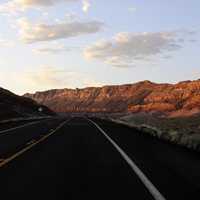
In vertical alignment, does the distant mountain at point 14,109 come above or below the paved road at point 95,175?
above

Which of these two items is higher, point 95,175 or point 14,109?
point 14,109

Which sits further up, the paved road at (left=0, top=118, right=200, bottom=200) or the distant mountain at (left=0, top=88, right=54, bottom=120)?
the distant mountain at (left=0, top=88, right=54, bottom=120)

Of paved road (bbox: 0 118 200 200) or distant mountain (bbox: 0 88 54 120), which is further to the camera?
distant mountain (bbox: 0 88 54 120)

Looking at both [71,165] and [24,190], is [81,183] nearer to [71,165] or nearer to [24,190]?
[24,190]

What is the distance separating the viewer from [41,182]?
1080 cm

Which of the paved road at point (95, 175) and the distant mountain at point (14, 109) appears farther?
the distant mountain at point (14, 109)

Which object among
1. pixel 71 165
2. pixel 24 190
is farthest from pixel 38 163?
pixel 24 190

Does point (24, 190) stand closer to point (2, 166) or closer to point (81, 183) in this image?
point (81, 183)

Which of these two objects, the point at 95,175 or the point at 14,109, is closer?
the point at 95,175

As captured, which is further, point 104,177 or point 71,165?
point 71,165

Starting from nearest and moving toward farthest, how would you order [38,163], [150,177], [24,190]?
[24,190] → [150,177] → [38,163]

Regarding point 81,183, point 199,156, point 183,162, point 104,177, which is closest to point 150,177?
point 104,177

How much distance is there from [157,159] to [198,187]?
5.65 meters

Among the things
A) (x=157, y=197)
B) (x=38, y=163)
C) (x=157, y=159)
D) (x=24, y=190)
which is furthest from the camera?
(x=157, y=159)
